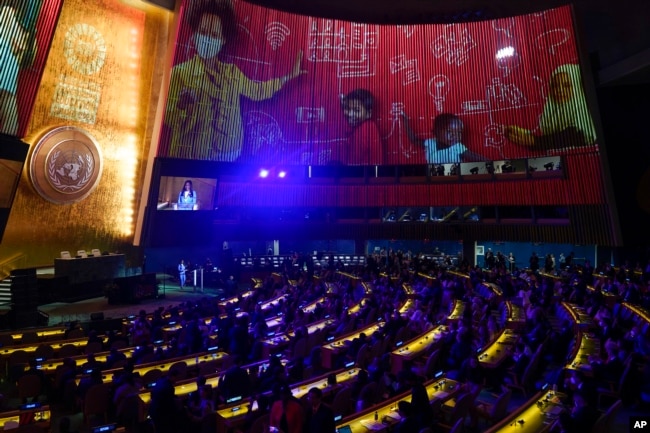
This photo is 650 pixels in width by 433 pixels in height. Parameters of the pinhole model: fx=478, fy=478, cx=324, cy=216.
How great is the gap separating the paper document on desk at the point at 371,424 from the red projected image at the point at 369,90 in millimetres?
16306

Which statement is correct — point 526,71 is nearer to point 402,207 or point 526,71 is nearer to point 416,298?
point 402,207

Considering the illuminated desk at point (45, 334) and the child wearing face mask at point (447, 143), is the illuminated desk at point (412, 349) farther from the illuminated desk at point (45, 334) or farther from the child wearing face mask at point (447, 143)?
the child wearing face mask at point (447, 143)

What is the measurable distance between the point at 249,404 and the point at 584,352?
6.05 metres

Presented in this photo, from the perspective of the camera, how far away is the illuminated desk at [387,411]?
233 inches

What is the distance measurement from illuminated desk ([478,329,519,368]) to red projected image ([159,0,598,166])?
13189 millimetres

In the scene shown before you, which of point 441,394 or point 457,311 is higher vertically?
point 457,311

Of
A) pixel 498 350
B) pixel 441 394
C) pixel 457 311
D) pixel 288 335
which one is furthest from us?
pixel 457 311

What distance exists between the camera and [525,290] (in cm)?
1431

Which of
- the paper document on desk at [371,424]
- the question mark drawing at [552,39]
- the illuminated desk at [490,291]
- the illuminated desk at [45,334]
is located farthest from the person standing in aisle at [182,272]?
the question mark drawing at [552,39]

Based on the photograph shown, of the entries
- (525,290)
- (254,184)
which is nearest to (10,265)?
(254,184)

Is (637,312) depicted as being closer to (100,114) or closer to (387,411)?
(387,411)

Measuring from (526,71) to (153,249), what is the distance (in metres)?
18.4

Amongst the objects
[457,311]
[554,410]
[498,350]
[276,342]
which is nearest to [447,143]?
[457,311]

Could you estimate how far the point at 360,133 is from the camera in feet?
78.5
